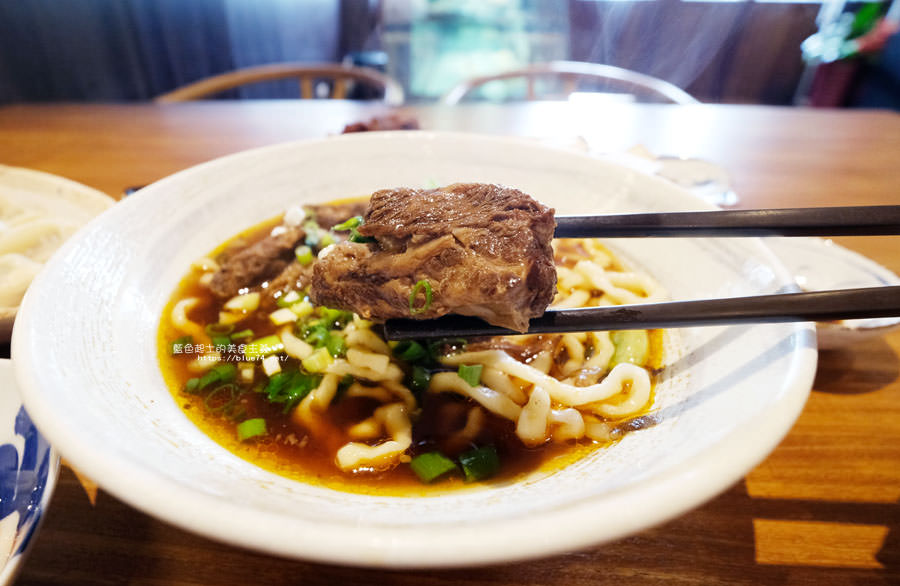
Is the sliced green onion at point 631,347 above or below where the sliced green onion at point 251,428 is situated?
above

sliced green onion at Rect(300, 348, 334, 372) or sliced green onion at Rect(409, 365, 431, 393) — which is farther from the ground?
sliced green onion at Rect(300, 348, 334, 372)

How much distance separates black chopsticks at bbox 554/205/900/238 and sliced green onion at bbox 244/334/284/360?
1.00m

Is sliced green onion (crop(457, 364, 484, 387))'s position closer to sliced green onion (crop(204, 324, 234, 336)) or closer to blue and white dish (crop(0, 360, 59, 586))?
sliced green onion (crop(204, 324, 234, 336))

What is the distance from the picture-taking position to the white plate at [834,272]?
1.64 metres

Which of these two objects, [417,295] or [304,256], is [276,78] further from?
[417,295]

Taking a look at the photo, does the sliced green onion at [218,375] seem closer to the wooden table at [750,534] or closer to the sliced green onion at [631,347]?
the wooden table at [750,534]

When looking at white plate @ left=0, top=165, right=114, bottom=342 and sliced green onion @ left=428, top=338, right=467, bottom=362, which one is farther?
white plate @ left=0, top=165, right=114, bottom=342

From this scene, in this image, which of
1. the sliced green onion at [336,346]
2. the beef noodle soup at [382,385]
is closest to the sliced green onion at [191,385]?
the beef noodle soup at [382,385]

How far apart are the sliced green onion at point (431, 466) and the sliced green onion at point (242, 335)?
2.65 feet

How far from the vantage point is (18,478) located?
4.15ft

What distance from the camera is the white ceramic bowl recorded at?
32.5 inches

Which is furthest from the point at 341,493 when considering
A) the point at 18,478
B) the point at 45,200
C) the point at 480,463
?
the point at 45,200

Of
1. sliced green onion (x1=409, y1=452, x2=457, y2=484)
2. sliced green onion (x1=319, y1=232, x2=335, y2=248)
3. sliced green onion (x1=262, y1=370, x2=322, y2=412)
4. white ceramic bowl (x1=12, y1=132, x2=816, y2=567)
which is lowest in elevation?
sliced green onion (x1=262, y1=370, x2=322, y2=412)

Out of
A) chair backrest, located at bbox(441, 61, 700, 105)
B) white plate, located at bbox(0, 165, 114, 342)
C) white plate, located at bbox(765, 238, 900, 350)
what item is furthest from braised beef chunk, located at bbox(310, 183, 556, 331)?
chair backrest, located at bbox(441, 61, 700, 105)
